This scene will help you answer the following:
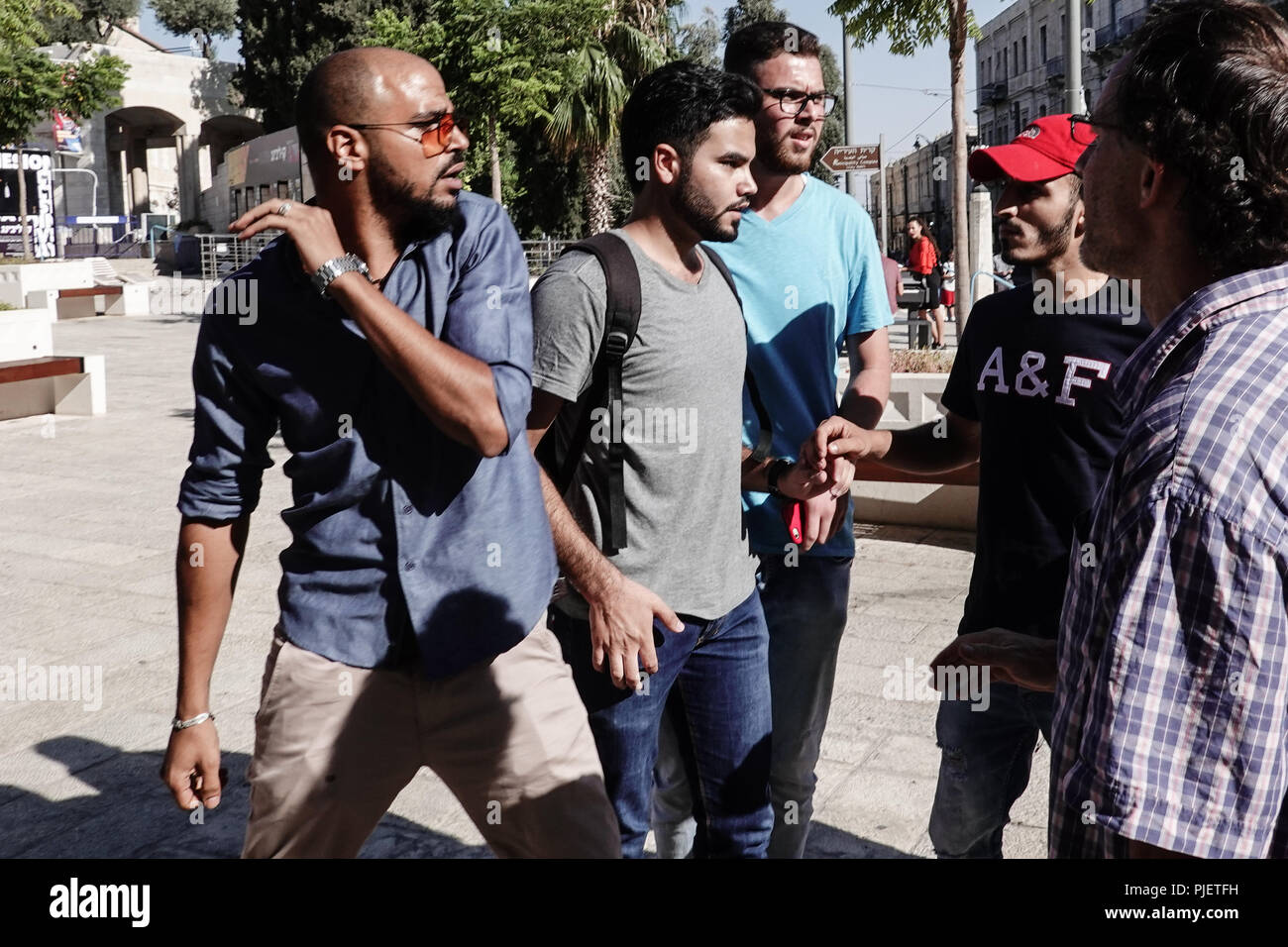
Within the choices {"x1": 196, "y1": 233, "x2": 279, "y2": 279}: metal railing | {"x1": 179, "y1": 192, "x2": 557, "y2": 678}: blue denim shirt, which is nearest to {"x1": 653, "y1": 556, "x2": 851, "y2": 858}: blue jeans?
{"x1": 179, "y1": 192, "x2": 557, "y2": 678}: blue denim shirt

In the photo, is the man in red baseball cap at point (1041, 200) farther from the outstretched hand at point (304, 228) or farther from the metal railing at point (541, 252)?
the metal railing at point (541, 252)

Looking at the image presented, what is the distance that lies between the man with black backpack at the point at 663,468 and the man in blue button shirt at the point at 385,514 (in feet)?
1.09

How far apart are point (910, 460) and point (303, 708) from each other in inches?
65.0

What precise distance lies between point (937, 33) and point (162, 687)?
948cm

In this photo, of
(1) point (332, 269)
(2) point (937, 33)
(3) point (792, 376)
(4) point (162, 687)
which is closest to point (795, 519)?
(3) point (792, 376)

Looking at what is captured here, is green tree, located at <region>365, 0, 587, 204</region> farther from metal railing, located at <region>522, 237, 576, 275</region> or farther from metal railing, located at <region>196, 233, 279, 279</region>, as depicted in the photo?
metal railing, located at <region>196, 233, 279, 279</region>

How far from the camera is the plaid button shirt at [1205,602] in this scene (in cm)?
122

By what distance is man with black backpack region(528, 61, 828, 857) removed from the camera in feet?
8.39

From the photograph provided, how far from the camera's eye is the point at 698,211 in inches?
109

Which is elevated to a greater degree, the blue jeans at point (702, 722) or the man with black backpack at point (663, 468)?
the man with black backpack at point (663, 468)

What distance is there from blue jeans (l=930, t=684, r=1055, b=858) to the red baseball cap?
3.81 feet

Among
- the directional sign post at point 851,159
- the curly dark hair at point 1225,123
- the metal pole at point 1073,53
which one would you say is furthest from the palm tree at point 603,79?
the curly dark hair at point 1225,123
